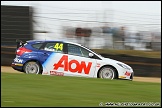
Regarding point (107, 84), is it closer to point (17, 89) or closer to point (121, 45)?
point (17, 89)

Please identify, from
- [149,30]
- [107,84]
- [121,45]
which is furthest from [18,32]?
[107,84]

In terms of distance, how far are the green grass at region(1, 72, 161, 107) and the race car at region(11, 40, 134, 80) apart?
351cm

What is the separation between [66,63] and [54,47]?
0.73 meters

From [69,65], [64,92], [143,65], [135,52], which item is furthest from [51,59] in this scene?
[64,92]

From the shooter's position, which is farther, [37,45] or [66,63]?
[37,45]

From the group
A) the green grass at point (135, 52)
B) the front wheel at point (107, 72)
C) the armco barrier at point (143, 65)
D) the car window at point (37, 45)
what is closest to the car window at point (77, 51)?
the front wheel at point (107, 72)

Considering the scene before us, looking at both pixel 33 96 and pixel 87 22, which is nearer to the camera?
pixel 33 96

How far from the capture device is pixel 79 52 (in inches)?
540

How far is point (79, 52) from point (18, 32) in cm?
503

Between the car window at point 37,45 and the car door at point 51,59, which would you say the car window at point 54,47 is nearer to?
the car door at point 51,59

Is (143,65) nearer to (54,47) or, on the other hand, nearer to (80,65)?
(80,65)

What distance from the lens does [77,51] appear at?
13.7 m

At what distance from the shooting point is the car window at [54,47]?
1366cm

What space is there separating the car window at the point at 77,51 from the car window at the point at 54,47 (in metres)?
0.31
